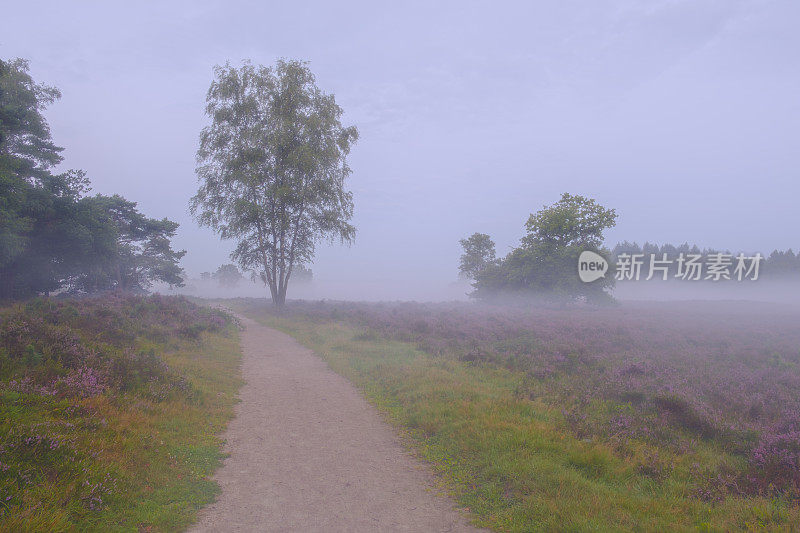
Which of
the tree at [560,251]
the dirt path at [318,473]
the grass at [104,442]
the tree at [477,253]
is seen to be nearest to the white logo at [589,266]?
the tree at [560,251]

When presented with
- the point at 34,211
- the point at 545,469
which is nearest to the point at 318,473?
the point at 545,469

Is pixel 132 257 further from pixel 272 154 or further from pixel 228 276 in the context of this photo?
pixel 228 276

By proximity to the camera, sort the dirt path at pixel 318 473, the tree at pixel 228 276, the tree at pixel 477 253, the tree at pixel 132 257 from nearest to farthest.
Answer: the dirt path at pixel 318 473 → the tree at pixel 132 257 → the tree at pixel 477 253 → the tree at pixel 228 276

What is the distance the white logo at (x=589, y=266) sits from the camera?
116ft

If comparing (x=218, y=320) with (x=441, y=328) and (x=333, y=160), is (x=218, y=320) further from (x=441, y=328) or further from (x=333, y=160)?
(x=333, y=160)

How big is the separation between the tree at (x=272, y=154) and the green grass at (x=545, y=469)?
834 inches

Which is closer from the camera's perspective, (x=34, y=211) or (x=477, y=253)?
(x=34, y=211)

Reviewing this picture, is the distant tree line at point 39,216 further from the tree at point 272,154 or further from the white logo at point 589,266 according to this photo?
the white logo at point 589,266

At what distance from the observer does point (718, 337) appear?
18.2 m

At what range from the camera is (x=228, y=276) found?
321 feet

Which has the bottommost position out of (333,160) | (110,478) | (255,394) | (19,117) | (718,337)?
(255,394)

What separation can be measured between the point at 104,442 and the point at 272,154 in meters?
26.3

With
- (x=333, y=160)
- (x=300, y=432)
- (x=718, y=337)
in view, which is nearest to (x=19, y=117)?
(x=333, y=160)

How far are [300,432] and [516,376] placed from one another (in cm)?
691
